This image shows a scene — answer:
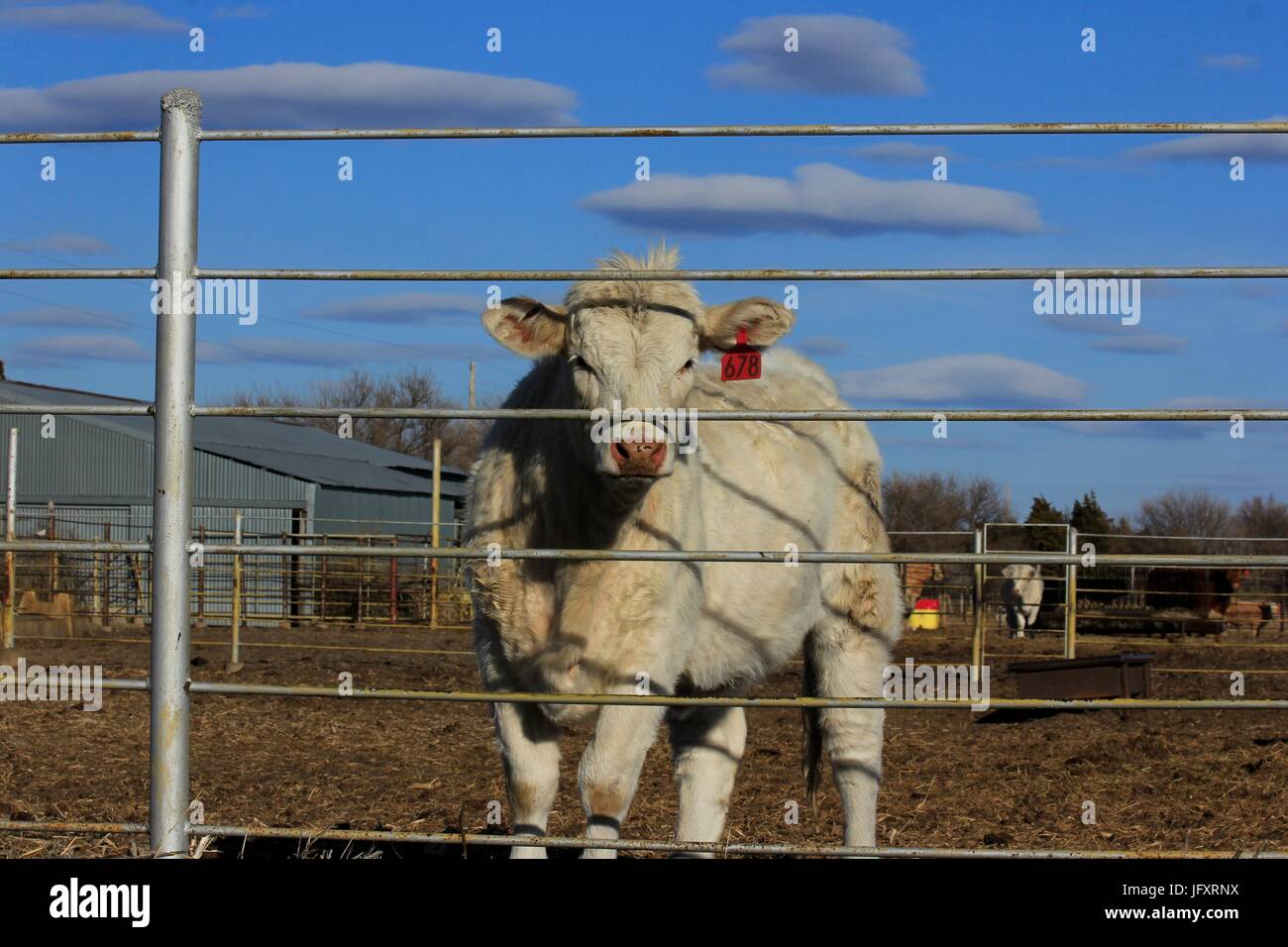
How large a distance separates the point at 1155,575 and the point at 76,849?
28.2 metres

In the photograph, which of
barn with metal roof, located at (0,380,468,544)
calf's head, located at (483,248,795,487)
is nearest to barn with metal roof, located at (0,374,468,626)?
barn with metal roof, located at (0,380,468,544)

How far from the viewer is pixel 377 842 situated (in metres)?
4.75

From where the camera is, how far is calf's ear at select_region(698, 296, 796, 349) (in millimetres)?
4379

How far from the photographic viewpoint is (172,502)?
9.52 ft

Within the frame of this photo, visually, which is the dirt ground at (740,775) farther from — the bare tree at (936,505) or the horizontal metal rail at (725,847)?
the bare tree at (936,505)

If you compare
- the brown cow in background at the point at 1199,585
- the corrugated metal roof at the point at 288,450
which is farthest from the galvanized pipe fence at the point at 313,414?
the corrugated metal roof at the point at 288,450

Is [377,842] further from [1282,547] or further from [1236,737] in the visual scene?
[1282,547]

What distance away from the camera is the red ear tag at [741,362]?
4.37 m

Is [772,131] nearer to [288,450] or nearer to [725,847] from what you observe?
[725,847]

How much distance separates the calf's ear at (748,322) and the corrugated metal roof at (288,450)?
22726 mm

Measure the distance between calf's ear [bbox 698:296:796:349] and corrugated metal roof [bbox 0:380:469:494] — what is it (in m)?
22.7

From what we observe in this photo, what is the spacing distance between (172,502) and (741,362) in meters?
2.03

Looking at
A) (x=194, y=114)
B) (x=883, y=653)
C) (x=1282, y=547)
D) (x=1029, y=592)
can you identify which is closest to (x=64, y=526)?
(x=1029, y=592)

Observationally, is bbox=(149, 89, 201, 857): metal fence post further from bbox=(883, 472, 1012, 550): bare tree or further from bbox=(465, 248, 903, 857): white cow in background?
bbox=(883, 472, 1012, 550): bare tree
